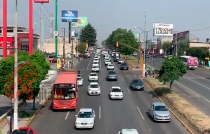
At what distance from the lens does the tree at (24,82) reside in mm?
29873

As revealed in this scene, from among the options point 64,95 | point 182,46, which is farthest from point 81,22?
point 64,95

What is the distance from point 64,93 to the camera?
33844mm

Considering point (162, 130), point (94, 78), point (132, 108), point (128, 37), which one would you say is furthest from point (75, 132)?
point (128, 37)

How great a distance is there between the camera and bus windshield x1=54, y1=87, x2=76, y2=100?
33719 millimetres

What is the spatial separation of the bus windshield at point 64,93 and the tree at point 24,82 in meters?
2.95

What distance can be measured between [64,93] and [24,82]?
4.69 meters

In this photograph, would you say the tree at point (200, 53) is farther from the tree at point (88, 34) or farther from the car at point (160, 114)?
the tree at point (88, 34)

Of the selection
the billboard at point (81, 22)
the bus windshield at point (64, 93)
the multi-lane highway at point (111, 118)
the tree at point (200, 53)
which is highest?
the billboard at point (81, 22)

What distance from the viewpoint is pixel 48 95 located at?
44.3 m

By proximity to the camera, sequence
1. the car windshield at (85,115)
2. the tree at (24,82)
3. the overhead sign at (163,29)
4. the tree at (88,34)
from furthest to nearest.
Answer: the tree at (88,34) → the overhead sign at (163,29) → the tree at (24,82) → the car windshield at (85,115)

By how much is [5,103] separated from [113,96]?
40.1 ft

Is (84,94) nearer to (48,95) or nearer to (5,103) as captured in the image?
(48,95)

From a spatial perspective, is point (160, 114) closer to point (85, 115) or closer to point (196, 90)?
point (85, 115)

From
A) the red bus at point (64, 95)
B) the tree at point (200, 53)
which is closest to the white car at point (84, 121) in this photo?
A: the red bus at point (64, 95)
